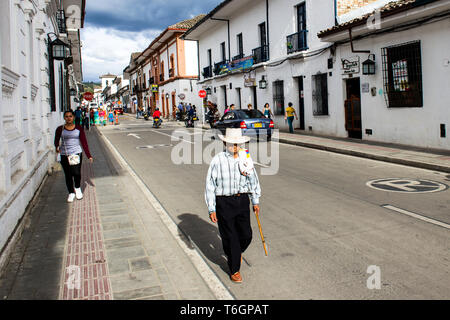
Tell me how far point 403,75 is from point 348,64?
2.85 metres

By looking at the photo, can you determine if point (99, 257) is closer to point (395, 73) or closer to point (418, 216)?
point (418, 216)

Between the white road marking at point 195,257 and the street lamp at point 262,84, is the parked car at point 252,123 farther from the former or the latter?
the white road marking at point 195,257

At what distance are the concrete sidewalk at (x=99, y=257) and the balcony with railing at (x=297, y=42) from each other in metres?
14.3

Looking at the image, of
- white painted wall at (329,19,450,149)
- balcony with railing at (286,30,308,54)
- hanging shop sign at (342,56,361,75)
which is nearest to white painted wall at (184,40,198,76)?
balcony with railing at (286,30,308,54)

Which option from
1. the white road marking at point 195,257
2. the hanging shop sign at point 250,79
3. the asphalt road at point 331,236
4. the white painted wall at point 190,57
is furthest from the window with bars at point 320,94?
the white painted wall at point 190,57

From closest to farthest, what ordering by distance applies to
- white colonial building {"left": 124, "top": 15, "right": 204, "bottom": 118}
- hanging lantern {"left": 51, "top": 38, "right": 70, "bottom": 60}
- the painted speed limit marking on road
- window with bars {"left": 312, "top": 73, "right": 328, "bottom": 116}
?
the painted speed limit marking on road, hanging lantern {"left": 51, "top": 38, "right": 70, "bottom": 60}, window with bars {"left": 312, "top": 73, "right": 328, "bottom": 116}, white colonial building {"left": 124, "top": 15, "right": 204, "bottom": 118}

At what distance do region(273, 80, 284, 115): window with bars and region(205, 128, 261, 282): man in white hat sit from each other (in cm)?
1879

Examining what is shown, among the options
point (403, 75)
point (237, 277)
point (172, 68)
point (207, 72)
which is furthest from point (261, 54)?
point (172, 68)

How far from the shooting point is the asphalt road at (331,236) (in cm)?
396

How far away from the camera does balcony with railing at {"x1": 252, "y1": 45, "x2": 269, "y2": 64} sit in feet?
76.7

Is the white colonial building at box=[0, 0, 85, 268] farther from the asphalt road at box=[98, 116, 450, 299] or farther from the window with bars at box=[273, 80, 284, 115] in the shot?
the window with bars at box=[273, 80, 284, 115]
